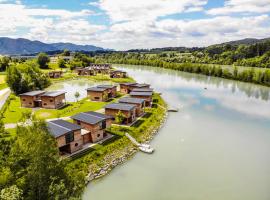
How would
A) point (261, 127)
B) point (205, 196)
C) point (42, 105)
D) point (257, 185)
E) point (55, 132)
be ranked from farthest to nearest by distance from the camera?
1. point (42, 105)
2. point (261, 127)
3. point (55, 132)
4. point (257, 185)
5. point (205, 196)

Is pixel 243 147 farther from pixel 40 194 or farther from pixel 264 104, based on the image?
pixel 264 104

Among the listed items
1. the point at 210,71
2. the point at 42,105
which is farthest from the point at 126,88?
the point at 210,71

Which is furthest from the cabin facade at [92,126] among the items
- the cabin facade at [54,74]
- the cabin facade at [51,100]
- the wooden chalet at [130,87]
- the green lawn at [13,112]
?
the cabin facade at [54,74]

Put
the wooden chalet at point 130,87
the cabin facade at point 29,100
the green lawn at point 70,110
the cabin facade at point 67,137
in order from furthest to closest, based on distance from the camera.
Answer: the wooden chalet at point 130,87 < the cabin facade at point 29,100 < the green lawn at point 70,110 < the cabin facade at point 67,137

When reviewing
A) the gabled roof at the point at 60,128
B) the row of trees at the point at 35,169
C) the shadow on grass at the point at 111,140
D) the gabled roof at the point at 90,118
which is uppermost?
the row of trees at the point at 35,169

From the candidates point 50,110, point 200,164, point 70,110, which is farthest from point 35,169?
point 50,110

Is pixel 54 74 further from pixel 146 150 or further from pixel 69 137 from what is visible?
pixel 146 150

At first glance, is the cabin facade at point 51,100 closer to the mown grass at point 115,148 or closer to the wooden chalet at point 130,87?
the mown grass at point 115,148
